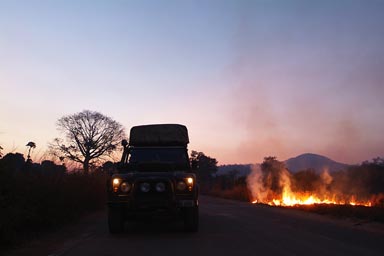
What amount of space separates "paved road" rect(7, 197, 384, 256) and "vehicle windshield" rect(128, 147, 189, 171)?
1.95 m

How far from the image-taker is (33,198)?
14.4 metres

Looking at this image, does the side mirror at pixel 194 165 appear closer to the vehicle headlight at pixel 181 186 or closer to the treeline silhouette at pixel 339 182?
the vehicle headlight at pixel 181 186

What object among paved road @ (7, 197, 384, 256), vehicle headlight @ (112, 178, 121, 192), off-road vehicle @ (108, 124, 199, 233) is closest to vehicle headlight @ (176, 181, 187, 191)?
off-road vehicle @ (108, 124, 199, 233)

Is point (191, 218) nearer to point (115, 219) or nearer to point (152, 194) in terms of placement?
point (152, 194)

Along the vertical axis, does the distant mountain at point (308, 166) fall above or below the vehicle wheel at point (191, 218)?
above

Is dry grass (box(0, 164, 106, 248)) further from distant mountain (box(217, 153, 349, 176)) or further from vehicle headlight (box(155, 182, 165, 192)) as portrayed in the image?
distant mountain (box(217, 153, 349, 176))

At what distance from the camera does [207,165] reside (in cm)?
9406

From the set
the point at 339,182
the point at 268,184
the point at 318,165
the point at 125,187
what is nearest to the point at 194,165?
the point at 125,187

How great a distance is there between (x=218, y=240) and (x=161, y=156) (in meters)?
3.96

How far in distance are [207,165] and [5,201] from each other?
82.8m

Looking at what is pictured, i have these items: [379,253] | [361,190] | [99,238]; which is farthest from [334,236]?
[361,190]

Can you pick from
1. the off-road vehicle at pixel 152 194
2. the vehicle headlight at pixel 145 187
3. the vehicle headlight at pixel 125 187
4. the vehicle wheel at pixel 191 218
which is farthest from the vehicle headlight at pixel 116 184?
the vehicle wheel at pixel 191 218

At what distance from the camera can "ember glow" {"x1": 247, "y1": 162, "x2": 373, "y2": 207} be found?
1101 inches

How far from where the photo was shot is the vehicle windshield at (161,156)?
1429cm
